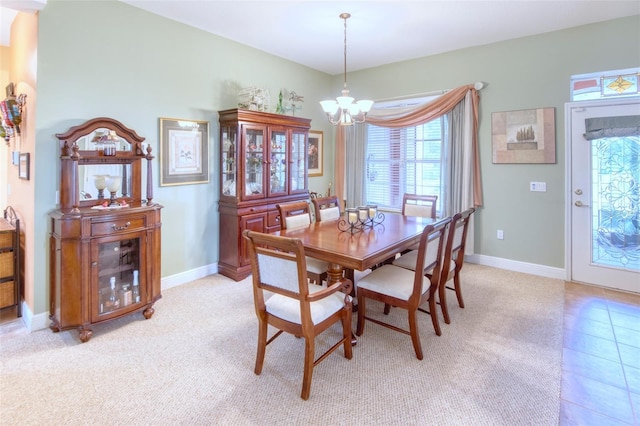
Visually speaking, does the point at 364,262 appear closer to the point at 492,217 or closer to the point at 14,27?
the point at 492,217

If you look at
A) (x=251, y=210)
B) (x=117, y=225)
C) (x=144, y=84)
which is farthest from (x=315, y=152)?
(x=117, y=225)

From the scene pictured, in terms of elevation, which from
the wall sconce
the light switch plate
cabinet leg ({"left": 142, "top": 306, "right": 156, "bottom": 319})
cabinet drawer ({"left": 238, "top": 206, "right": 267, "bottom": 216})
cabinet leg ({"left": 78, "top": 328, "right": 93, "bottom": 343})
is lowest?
cabinet leg ({"left": 78, "top": 328, "right": 93, "bottom": 343})

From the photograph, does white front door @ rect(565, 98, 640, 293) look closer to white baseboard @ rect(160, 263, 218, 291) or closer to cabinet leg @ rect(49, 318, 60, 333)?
white baseboard @ rect(160, 263, 218, 291)

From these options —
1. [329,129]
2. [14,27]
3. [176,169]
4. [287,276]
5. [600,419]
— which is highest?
[14,27]

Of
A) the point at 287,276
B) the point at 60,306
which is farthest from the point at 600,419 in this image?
the point at 60,306

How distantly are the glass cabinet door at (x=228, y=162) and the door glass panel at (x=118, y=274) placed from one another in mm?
1355

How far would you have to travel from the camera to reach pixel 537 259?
14.2 feet

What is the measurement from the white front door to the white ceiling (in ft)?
3.24

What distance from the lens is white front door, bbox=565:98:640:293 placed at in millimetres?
3740

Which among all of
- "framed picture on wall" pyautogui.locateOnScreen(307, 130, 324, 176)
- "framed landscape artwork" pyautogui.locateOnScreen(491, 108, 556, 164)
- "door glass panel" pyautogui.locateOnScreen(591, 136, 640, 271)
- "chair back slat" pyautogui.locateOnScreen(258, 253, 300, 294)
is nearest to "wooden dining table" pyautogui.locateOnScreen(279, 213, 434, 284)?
"chair back slat" pyautogui.locateOnScreen(258, 253, 300, 294)

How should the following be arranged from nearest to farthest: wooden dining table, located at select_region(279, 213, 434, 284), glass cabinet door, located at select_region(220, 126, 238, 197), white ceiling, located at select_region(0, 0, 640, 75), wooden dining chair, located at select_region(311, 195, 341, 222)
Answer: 1. wooden dining table, located at select_region(279, 213, 434, 284)
2. white ceiling, located at select_region(0, 0, 640, 75)
3. wooden dining chair, located at select_region(311, 195, 341, 222)
4. glass cabinet door, located at select_region(220, 126, 238, 197)

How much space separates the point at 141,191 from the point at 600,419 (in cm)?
383

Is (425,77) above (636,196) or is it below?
above

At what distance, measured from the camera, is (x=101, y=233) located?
2779mm
